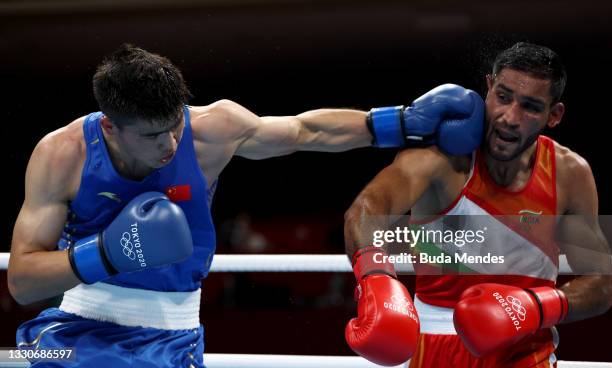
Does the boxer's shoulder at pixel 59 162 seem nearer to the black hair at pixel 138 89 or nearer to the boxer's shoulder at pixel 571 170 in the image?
the black hair at pixel 138 89

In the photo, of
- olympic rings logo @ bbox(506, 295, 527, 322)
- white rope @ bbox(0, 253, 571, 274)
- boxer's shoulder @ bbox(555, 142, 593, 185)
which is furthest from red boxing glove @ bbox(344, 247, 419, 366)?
boxer's shoulder @ bbox(555, 142, 593, 185)

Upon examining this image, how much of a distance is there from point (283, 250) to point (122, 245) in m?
4.31

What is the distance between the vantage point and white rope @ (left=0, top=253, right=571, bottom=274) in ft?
8.52

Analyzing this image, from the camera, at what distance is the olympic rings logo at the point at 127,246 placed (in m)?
1.89

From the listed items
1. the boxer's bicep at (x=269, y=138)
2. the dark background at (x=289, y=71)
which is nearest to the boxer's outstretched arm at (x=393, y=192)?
the boxer's bicep at (x=269, y=138)

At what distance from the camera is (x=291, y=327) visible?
17.4ft

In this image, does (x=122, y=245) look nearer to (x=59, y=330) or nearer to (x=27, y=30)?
(x=59, y=330)

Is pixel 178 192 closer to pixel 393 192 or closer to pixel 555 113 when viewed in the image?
pixel 393 192

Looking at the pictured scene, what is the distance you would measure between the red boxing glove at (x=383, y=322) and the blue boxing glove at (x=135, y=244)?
47 centimetres

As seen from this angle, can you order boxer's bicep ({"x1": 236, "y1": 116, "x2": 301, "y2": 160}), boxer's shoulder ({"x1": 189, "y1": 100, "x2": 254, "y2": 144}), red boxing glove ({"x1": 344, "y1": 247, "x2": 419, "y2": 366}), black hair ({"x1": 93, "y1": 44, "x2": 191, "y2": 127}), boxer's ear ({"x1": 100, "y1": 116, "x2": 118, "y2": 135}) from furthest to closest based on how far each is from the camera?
boxer's bicep ({"x1": 236, "y1": 116, "x2": 301, "y2": 160})
boxer's shoulder ({"x1": 189, "y1": 100, "x2": 254, "y2": 144})
boxer's ear ({"x1": 100, "y1": 116, "x2": 118, "y2": 135})
black hair ({"x1": 93, "y1": 44, "x2": 191, "y2": 127})
red boxing glove ({"x1": 344, "y1": 247, "x2": 419, "y2": 366})

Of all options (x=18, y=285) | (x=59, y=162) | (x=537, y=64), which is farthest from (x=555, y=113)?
(x=18, y=285)

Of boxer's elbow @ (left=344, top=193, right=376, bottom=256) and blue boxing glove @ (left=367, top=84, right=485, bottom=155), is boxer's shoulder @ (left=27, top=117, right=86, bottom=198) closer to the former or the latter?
boxer's elbow @ (left=344, top=193, right=376, bottom=256)

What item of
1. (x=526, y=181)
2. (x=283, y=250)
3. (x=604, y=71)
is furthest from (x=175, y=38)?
(x=526, y=181)

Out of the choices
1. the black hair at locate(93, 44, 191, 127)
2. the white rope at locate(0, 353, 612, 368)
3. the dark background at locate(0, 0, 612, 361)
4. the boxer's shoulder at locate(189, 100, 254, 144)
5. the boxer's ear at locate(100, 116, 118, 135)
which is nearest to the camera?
the black hair at locate(93, 44, 191, 127)
